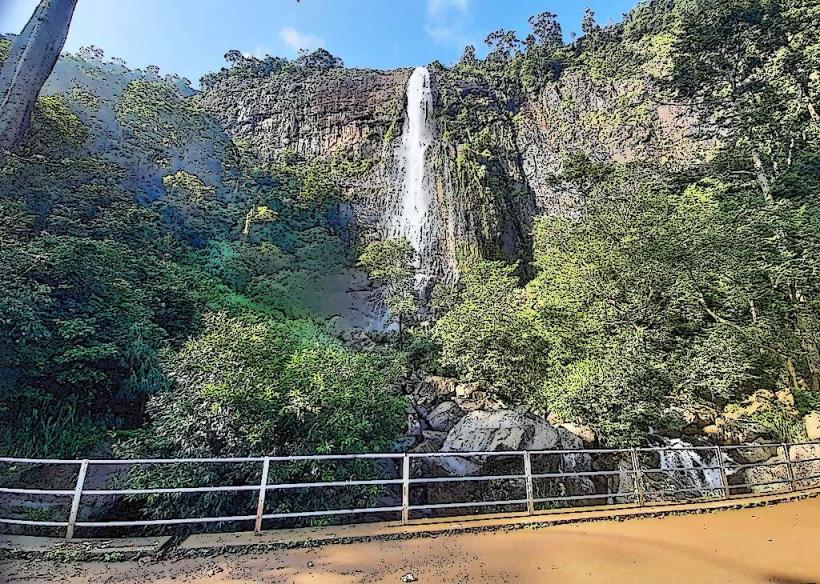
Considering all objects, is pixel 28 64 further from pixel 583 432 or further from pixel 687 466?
pixel 687 466

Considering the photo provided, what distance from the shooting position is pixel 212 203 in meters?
20.0

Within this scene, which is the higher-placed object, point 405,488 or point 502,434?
point 502,434

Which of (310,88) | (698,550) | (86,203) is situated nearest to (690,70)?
(698,550)

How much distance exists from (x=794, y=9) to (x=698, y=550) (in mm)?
19201

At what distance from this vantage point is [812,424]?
10883 mm

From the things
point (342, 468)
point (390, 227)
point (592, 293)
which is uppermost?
point (390, 227)

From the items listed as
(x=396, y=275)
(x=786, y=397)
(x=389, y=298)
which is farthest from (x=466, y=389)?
(x=786, y=397)

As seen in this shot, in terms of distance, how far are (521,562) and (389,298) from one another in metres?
14.2

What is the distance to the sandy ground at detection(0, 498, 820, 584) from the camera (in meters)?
3.61

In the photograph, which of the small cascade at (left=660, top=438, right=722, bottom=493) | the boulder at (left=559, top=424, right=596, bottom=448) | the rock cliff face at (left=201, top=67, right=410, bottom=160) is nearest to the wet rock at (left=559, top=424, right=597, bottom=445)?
the boulder at (left=559, top=424, right=596, bottom=448)

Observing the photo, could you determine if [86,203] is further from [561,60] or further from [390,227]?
[561,60]

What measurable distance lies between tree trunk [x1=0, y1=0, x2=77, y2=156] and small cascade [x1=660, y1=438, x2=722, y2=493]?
1070cm

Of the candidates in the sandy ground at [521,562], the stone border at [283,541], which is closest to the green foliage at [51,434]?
the stone border at [283,541]

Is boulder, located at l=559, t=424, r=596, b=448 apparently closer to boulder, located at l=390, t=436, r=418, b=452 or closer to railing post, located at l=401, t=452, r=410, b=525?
boulder, located at l=390, t=436, r=418, b=452
